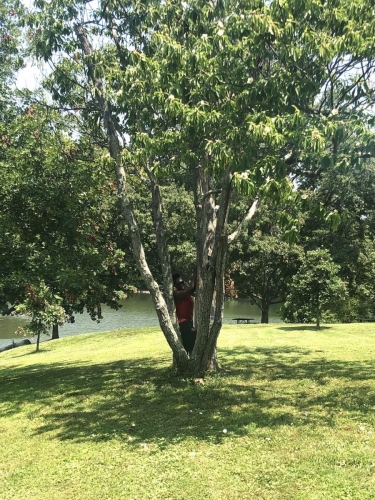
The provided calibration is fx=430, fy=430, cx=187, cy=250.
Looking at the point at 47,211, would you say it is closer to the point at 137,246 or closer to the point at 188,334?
the point at 137,246

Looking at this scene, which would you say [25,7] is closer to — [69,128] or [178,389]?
[69,128]

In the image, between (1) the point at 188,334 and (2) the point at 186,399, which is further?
(1) the point at 188,334

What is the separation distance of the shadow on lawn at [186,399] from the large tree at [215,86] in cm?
101

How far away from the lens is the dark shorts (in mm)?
9148

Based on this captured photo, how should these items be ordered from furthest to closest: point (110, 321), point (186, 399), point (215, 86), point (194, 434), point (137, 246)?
point (110, 321) < point (137, 246) < point (186, 399) < point (215, 86) < point (194, 434)

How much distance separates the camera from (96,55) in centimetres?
824

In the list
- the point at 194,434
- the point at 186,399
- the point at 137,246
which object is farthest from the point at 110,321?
the point at 194,434

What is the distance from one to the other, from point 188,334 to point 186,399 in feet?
6.30

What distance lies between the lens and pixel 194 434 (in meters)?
5.82

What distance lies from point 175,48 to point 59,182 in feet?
16.6

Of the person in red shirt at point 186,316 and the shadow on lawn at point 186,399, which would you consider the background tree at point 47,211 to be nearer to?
the shadow on lawn at point 186,399

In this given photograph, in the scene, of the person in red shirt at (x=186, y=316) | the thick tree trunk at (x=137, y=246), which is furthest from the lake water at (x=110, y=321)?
the thick tree trunk at (x=137, y=246)

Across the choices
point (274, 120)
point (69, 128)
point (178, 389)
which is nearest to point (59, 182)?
point (69, 128)

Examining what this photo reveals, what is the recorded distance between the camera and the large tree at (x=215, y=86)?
5.88 m
